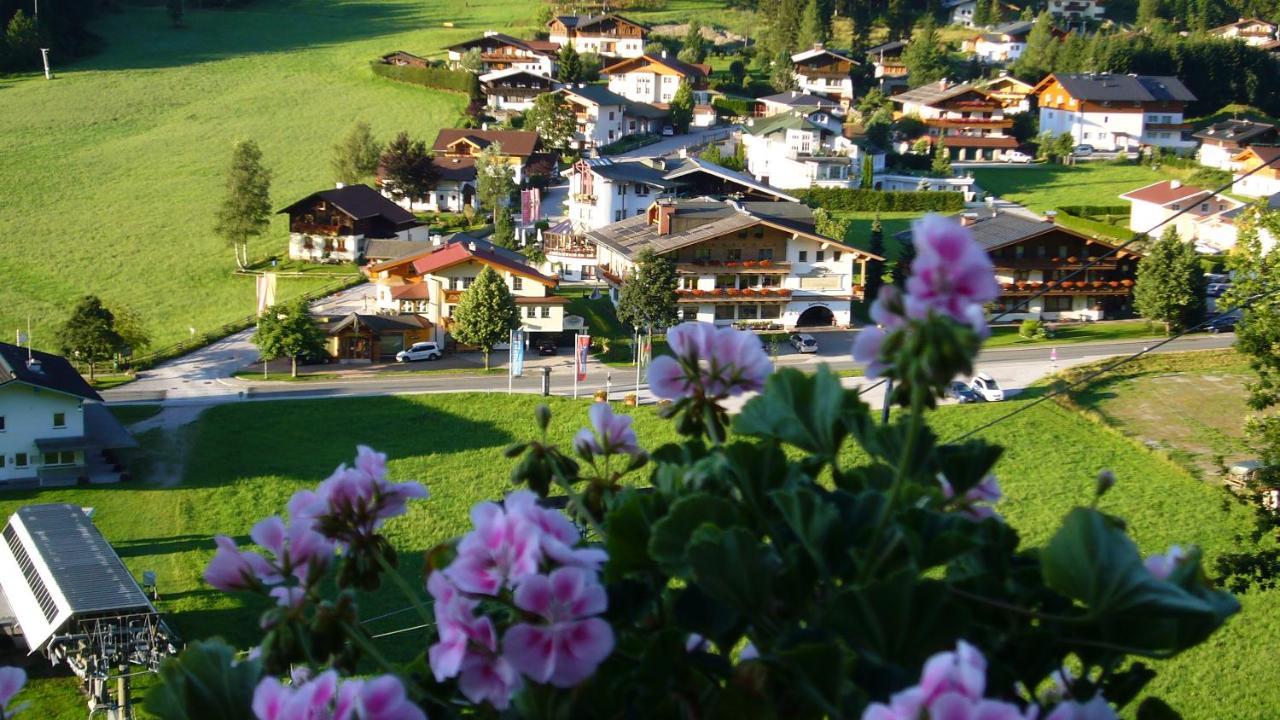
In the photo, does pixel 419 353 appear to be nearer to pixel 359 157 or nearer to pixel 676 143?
pixel 359 157

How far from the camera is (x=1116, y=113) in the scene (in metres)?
58.5

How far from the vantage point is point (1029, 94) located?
61.6m

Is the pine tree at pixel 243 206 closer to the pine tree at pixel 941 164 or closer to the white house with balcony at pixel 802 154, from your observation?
the white house with balcony at pixel 802 154

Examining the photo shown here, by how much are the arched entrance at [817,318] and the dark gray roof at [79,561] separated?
19363 millimetres

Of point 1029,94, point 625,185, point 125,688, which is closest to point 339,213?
point 625,185

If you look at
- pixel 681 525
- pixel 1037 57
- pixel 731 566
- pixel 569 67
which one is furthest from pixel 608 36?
pixel 731 566

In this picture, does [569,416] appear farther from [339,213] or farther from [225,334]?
[339,213]

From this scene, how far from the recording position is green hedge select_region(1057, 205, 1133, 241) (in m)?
40.3

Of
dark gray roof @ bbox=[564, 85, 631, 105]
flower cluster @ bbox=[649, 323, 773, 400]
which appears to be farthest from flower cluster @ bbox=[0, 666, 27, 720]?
dark gray roof @ bbox=[564, 85, 631, 105]

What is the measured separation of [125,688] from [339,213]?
2663 cm

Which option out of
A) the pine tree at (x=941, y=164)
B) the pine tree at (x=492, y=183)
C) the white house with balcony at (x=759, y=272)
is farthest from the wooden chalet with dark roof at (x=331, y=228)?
the pine tree at (x=941, y=164)

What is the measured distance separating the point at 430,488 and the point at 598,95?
3961 cm

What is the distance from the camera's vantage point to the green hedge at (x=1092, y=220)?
40.3 m

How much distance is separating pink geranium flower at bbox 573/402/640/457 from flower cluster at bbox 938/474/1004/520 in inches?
24.7
